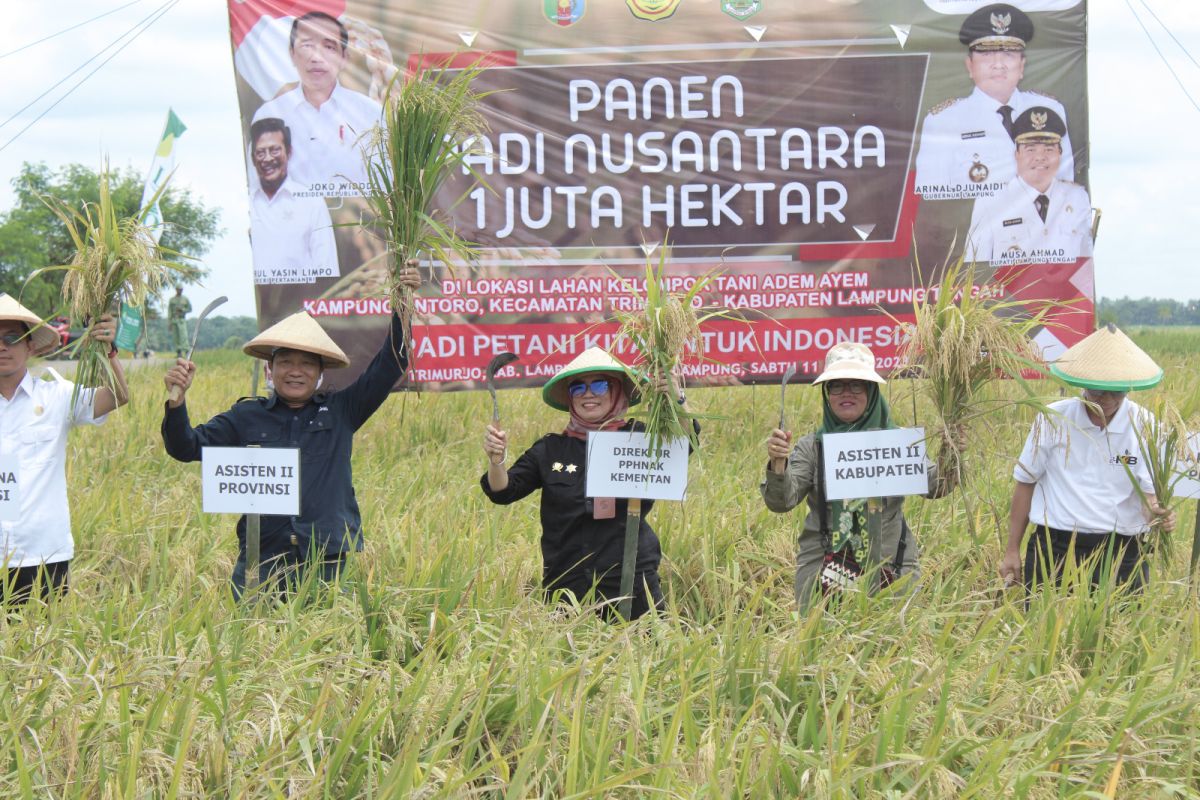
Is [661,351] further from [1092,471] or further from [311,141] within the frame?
[311,141]

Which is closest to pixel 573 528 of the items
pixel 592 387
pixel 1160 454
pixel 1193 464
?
pixel 592 387

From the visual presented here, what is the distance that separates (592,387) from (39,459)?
2004 mm

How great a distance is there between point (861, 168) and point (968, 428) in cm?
405

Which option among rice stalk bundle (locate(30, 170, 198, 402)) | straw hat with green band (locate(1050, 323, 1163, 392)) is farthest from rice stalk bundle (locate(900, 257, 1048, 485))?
rice stalk bundle (locate(30, 170, 198, 402))

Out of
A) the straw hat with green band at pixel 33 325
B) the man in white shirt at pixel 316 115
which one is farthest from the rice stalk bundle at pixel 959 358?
the man in white shirt at pixel 316 115

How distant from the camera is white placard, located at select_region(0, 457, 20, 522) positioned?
3.89 m

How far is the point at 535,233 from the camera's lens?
7.54m

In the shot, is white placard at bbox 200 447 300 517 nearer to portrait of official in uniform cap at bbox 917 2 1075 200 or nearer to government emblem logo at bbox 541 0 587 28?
government emblem logo at bbox 541 0 587 28

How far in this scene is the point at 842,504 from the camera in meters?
4.12

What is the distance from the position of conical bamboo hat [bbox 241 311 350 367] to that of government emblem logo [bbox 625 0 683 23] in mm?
4143

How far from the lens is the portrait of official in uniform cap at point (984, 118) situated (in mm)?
7496

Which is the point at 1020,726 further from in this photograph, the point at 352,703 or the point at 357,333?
the point at 357,333

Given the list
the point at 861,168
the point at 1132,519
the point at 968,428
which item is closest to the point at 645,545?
the point at 968,428

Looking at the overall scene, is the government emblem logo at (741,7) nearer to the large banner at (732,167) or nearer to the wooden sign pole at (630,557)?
the large banner at (732,167)
